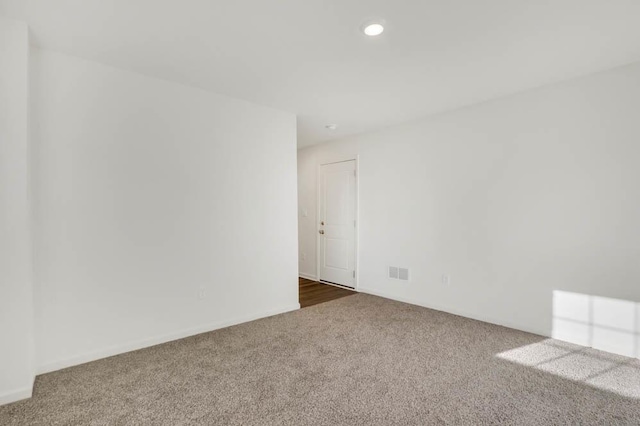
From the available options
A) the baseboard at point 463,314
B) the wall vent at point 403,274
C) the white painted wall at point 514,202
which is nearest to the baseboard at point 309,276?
the baseboard at point 463,314

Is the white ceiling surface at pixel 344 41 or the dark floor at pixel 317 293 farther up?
the white ceiling surface at pixel 344 41

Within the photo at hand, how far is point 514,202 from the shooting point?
11.5 feet

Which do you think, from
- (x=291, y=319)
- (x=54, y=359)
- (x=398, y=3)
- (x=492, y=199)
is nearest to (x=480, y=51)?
(x=398, y=3)

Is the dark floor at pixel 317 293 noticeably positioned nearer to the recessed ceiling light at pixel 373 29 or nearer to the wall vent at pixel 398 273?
the wall vent at pixel 398 273

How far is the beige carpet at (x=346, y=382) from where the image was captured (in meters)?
1.98

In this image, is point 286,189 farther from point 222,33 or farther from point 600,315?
point 600,315

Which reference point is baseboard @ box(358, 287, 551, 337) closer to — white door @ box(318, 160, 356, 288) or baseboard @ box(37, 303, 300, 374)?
white door @ box(318, 160, 356, 288)

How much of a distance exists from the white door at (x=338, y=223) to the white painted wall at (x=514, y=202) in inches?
13.8

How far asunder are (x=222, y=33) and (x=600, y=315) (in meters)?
3.99

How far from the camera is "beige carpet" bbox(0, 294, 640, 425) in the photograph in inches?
78.0

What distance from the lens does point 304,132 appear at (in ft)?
16.6

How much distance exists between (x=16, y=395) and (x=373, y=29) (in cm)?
349

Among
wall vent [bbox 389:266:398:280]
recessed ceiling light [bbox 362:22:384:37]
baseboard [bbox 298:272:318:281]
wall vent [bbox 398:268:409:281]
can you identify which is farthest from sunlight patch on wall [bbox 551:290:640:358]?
baseboard [bbox 298:272:318:281]

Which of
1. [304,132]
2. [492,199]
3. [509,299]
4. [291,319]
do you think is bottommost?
[291,319]
